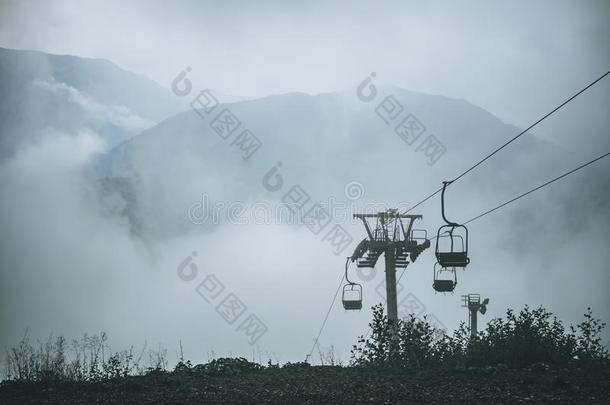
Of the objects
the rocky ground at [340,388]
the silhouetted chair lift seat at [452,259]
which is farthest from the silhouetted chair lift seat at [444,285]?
the rocky ground at [340,388]

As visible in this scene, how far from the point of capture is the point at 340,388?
8.55 m

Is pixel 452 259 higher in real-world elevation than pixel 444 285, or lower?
higher

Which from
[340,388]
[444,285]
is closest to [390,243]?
[444,285]

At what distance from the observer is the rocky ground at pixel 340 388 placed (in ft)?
25.3

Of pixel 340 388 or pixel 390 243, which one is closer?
pixel 340 388

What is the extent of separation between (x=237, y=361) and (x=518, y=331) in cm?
798

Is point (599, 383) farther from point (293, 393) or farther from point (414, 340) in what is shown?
point (293, 393)

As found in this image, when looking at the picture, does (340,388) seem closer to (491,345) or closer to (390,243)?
(491,345)

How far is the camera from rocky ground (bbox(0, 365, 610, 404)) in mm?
7703

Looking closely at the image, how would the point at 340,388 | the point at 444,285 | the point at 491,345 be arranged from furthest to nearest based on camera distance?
the point at 444,285, the point at 491,345, the point at 340,388

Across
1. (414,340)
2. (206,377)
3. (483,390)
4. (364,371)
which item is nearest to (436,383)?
(483,390)

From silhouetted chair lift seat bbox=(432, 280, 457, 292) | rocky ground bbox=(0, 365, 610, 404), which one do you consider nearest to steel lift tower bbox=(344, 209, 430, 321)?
silhouetted chair lift seat bbox=(432, 280, 457, 292)

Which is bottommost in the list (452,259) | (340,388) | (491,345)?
(340,388)

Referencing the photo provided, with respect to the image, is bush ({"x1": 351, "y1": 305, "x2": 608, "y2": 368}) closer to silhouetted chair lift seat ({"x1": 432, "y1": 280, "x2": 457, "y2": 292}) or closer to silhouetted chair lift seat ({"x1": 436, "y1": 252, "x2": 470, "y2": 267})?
silhouetted chair lift seat ({"x1": 436, "y1": 252, "x2": 470, "y2": 267})
